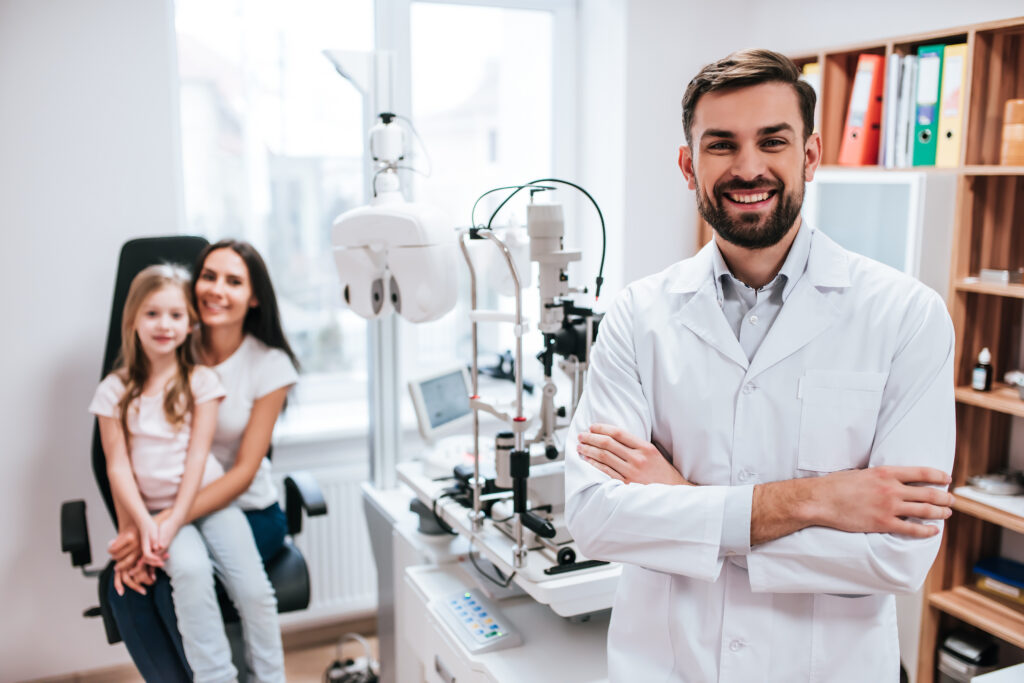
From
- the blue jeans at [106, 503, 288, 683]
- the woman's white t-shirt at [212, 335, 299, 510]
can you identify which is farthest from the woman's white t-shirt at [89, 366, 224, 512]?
the blue jeans at [106, 503, 288, 683]

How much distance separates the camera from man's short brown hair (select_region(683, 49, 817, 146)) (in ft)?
4.26

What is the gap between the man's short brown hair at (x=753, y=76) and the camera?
130cm

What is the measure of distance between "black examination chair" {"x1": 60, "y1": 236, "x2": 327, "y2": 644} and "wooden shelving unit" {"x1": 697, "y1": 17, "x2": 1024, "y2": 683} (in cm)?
171

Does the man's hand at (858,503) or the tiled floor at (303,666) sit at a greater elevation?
the man's hand at (858,503)

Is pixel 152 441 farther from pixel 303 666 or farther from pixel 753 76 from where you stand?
pixel 753 76

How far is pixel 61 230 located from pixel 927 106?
2.45 m

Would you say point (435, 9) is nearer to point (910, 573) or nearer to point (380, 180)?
point (380, 180)

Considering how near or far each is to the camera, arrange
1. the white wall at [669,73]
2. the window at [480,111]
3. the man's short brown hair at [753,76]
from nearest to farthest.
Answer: the man's short brown hair at [753,76]
the white wall at [669,73]
the window at [480,111]

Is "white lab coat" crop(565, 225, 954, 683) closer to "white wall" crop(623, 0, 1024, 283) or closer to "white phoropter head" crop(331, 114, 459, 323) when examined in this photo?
"white phoropter head" crop(331, 114, 459, 323)

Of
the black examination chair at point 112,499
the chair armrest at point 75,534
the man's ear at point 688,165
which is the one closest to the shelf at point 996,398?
the man's ear at point 688,165

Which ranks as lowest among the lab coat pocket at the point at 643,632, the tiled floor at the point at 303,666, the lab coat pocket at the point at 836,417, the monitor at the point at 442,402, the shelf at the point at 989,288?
the tiled floor at the point at 303,666

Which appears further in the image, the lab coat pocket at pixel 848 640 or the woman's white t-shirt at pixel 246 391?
the woman's white t-shirt at pixel 246 391

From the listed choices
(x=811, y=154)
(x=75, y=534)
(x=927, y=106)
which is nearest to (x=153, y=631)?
(x=75, y=534)

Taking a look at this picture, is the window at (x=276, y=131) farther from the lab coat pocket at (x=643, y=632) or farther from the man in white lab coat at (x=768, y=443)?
the lab coat pocket at (x=643, y=632)
